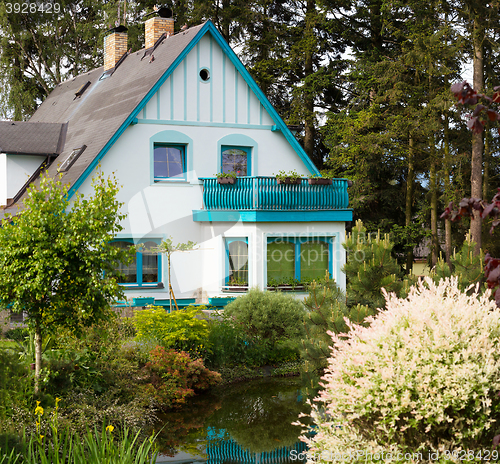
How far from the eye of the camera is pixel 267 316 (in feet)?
49.9

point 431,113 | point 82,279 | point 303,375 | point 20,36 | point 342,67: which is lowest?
point 303,375

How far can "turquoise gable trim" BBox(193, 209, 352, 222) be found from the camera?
55.9 feet

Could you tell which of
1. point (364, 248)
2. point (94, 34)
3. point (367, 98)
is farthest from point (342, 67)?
point (364, 248)

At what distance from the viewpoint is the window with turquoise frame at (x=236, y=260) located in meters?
17.5

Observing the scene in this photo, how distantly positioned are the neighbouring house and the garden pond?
451 cm

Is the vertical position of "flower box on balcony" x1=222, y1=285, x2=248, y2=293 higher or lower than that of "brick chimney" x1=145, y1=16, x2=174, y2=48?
lower

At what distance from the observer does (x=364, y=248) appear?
10.0 m

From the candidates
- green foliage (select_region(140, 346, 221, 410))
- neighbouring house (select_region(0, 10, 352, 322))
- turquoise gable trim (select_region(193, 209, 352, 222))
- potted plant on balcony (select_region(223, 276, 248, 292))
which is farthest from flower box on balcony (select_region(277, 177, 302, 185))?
green foliage (select_region(140, 346, 221, 410))

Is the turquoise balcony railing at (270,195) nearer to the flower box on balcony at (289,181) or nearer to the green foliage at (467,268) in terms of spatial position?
the flower box on balcony at (289,181)

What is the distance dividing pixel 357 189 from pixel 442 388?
2059 centimetres

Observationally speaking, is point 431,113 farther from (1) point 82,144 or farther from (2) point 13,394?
(2) point 13,394

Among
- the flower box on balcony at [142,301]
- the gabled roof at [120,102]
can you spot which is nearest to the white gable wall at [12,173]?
the gabled roof at [120,102]

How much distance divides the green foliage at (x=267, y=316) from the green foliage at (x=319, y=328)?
5.23 meters

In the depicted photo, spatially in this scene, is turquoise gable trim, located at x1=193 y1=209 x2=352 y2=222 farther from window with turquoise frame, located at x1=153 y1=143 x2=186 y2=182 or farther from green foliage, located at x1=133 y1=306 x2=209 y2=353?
green foliage, located at x1=133 y1=306 x2=209 y2=353
